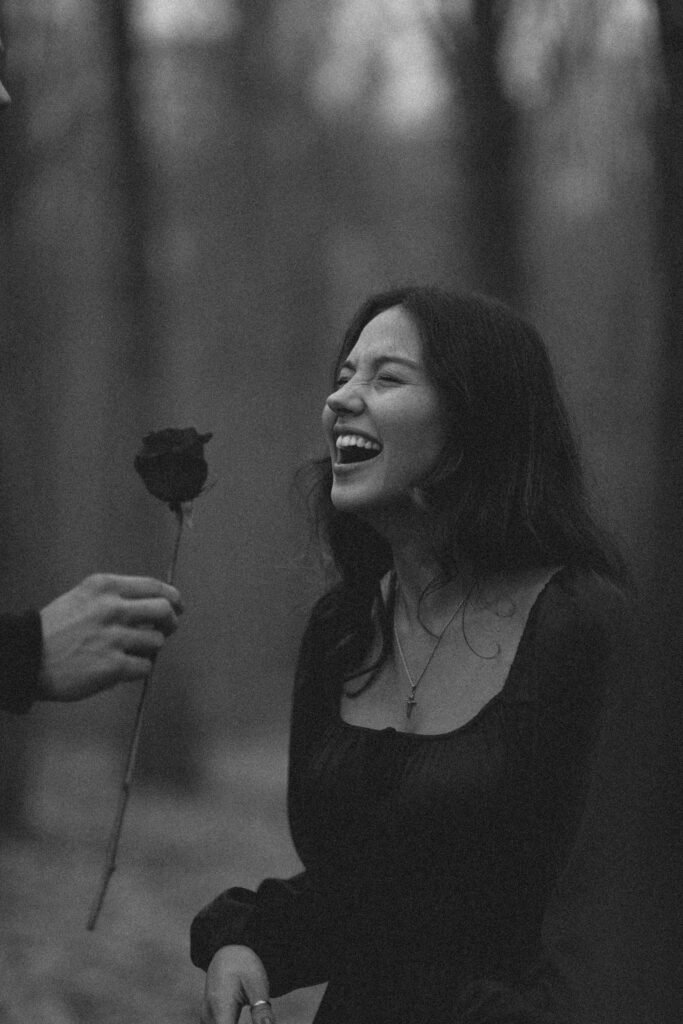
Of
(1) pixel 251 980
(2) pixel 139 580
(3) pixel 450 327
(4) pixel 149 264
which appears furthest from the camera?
(4) pixel 149 264

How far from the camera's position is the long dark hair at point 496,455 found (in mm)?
1252

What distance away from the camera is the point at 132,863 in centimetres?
223

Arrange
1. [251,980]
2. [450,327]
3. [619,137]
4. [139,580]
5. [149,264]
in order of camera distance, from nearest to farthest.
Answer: [139,580] → [251,980] → [450,327] → [619,137] → [149,264]

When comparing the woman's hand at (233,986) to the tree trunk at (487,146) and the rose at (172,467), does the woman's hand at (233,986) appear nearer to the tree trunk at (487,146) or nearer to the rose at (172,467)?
the rose at (172,467)

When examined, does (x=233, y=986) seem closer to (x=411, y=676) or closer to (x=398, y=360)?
(x=411, y=676)

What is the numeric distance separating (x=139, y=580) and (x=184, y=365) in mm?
1127

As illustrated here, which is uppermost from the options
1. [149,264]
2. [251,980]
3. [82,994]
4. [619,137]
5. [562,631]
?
[619,137]

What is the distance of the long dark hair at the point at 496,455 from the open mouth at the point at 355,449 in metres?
0.07

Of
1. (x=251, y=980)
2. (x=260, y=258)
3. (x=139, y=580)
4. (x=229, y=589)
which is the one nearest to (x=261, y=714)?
(x=229, y=589)

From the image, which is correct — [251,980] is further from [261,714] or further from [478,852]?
[261,714]

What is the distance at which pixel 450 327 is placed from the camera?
1262mm

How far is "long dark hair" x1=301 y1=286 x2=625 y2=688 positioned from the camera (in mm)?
1252

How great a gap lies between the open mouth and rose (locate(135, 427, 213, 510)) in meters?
0.22

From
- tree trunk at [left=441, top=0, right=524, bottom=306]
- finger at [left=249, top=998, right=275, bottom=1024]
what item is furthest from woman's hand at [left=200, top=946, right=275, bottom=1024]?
tree trunk at [left=441, top=0, right=524, bottom=306]
